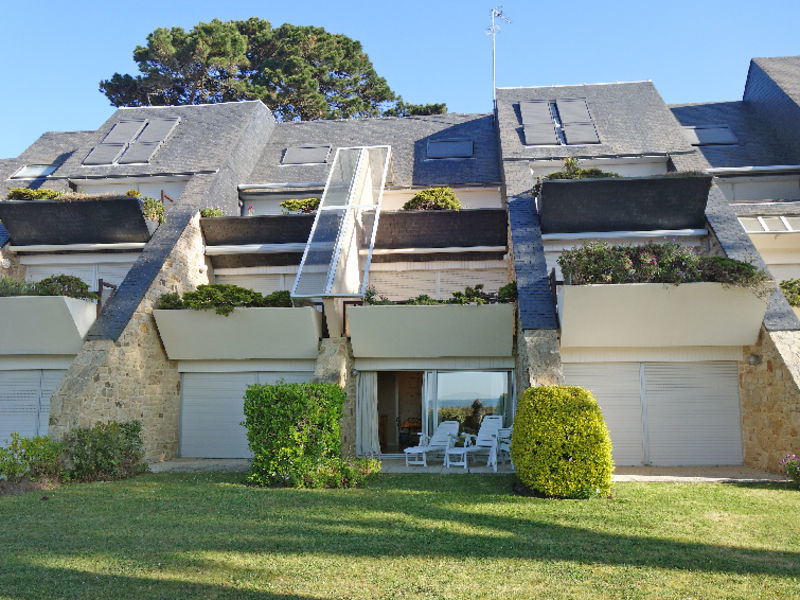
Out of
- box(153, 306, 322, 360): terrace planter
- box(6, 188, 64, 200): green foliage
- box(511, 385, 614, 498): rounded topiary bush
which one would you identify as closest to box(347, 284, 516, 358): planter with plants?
box(153, 306, 322, 360): terrace planter

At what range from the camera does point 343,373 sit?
12758 mm

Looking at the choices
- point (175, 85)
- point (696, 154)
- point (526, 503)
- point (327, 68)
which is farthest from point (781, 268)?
point (175, 85)

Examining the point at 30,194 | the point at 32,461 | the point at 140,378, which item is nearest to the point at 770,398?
the point at 140,378

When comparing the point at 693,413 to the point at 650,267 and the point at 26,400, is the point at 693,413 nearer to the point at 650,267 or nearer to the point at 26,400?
the point at 650,267

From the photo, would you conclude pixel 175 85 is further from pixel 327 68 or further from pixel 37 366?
pixel 37 366

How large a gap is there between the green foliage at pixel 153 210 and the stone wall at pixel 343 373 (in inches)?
224

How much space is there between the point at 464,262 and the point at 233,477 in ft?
25.6

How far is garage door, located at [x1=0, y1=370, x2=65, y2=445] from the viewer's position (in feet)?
45.6

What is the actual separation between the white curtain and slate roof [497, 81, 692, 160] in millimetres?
7275

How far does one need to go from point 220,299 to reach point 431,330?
4567 mm

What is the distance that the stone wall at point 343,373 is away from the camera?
12578 millimetres

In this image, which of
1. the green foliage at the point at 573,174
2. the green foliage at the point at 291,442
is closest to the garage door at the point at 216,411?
the green foliage at the point at 291,442

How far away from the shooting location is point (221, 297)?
12.9m

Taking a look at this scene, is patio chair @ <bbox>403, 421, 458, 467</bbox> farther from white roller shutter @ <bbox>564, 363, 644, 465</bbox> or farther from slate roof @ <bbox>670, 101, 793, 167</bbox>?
slate roof @ <bbox>670, 101, 793, 167</bbox>
